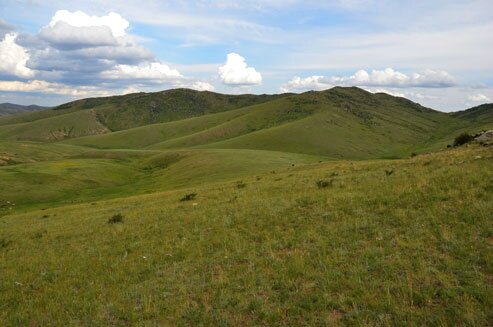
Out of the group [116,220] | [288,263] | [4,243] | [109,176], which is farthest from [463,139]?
[109,176]

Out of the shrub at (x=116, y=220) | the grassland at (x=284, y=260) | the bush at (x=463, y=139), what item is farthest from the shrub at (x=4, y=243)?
the bush at (x=463, y=139)

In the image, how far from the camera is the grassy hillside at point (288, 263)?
423 inches

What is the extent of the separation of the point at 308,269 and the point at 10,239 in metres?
21.5

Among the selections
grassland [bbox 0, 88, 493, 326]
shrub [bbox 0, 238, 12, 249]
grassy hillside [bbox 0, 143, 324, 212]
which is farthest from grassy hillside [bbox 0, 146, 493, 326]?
grassy hillside [bbox 0, 143, 324, 212]

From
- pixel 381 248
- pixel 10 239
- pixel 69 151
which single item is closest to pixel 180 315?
pixel 381 248

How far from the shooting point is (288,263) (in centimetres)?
1387

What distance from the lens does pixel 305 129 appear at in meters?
181

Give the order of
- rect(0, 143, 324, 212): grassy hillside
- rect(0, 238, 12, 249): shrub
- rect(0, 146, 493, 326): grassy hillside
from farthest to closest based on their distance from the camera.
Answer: rect(0, 143, 324, 212): grassy hillside < rect(0, 238, 12, 249): shrub < rect(0, 146, 493, 326): grassy hillside

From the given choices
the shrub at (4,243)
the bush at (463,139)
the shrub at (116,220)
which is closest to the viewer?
the shrub at (4,243)

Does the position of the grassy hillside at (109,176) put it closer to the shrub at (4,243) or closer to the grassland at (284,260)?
the shrub at (4,243)

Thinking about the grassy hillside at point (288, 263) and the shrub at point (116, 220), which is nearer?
the grassy hillside at point (288, 263)

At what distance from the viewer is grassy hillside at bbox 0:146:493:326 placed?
10.8 m

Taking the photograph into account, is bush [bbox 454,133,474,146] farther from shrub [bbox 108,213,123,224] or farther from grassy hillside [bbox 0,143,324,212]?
shrub [bbox 108,213,123,224]

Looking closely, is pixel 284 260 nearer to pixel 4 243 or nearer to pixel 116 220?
pixel 116 220
